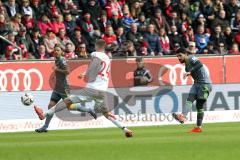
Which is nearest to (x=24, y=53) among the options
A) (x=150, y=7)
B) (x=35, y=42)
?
(x=35, y=42)

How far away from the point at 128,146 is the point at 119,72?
11.1 meters

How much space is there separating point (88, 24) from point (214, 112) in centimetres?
616

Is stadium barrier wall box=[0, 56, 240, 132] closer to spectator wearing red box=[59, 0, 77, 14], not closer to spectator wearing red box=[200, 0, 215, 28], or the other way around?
spectator wearing red box=[59, 0, 77, 14]

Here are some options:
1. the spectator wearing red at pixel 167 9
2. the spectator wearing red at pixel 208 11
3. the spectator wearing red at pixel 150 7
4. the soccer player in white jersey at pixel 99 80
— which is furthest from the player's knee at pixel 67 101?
the spectator wearing red at pixel 208 11

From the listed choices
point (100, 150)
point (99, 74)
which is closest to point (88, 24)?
point (99, 74)

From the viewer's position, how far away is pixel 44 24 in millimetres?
28328

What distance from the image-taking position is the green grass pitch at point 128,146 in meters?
13.9

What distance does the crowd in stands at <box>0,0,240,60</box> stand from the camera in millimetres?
27359

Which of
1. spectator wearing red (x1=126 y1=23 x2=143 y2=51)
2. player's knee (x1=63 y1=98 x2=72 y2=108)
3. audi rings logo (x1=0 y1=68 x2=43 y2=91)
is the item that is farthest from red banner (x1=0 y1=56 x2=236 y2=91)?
A: player's knee (x1=63 y1=98 x2=72 y2=108)

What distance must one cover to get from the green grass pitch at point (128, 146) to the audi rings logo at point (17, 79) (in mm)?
5362

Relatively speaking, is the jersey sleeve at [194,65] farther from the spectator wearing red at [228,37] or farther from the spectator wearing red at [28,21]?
the spectator wearing red at [228,37]

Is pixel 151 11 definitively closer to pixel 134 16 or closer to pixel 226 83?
pixel 134 16

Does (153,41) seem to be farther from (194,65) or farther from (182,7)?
(194,65)

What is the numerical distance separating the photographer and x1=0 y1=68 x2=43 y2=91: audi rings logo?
3011mm
